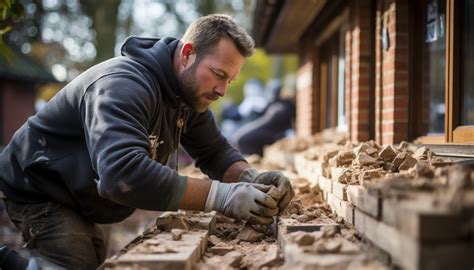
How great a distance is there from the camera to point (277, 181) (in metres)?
3.03

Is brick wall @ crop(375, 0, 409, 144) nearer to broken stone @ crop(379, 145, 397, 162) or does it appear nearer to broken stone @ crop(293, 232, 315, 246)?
broken stone @ crop(379, 145, 397, 162)

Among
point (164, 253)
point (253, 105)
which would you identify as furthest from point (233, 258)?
point (253, 105)

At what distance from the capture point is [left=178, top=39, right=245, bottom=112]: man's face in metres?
3.02

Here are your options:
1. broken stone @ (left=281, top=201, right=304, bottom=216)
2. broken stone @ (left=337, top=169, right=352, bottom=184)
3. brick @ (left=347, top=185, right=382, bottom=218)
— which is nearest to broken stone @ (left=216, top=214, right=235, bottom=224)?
broken stone @ (left=281, top=201, right=304, bottom=216)

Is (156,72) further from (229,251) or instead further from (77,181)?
(229,251)

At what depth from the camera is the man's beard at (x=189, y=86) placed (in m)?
3.07

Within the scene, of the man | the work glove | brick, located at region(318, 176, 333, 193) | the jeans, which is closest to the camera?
the man

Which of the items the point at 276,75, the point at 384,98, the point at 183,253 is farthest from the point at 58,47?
the point at 183,253

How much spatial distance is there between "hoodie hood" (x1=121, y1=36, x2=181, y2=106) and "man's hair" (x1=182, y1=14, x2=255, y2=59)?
0.55ft

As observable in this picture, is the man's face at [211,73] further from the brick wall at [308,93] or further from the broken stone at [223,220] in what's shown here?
the brick wall at [308,93]

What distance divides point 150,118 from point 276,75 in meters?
24.0

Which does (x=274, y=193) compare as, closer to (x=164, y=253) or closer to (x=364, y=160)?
(x=364, y=160)

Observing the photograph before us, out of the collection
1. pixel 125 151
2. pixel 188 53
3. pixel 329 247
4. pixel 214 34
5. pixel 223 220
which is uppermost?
pixel 214 34

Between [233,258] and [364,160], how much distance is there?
1.15 m
